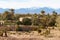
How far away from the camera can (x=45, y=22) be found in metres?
64.5

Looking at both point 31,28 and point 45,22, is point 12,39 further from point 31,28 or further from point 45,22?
point 45,22

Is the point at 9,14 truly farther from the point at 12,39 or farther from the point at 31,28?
the point at 12,39

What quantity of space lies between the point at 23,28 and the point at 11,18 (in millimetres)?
31431

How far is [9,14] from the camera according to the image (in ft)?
279

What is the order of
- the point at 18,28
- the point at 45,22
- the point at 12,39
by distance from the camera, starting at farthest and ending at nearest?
1. the point at 45,22
2. the point at 18,28
3. the point at 12,39

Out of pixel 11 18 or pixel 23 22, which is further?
pixel 11 18

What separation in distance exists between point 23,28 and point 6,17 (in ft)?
105

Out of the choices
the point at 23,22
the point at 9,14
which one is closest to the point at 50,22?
the point at 23,22

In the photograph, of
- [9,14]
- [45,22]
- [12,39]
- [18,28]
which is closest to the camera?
[12,39]

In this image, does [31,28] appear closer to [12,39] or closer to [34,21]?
[34,21]

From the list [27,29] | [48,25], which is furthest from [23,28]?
[48,25]

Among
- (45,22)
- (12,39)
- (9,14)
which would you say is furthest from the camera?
(9,14)

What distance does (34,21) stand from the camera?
68312 mm

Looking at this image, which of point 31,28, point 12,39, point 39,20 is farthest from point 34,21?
point 12,39
